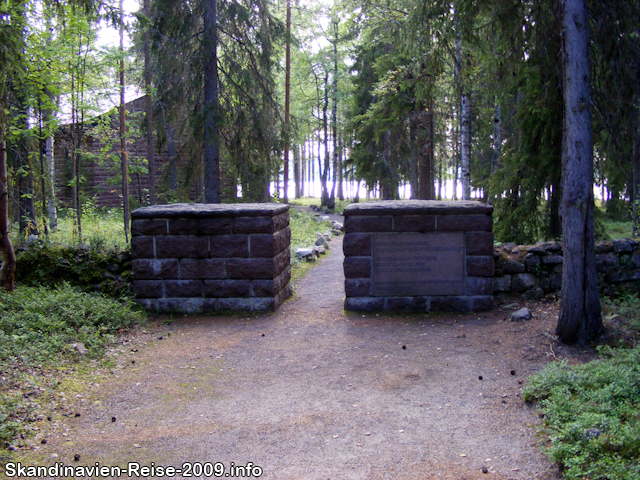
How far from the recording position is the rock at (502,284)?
8211 mm

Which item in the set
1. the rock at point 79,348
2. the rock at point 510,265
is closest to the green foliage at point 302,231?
the rock at point 510,265

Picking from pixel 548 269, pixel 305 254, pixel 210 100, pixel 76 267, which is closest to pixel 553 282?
pixel 548 269

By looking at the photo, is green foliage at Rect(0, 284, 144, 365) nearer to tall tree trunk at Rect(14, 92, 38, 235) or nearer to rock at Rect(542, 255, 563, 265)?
tall tree trunk at Rect(14, 92, 38, 235)

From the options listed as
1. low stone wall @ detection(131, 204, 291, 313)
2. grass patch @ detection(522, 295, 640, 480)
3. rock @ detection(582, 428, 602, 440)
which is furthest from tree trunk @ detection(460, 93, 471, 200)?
rock @ detection(582, 428, 602, 440)

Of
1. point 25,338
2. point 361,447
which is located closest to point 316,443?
point 361,447

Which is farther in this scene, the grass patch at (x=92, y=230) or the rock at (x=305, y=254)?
the rock at (x=305, y=254)

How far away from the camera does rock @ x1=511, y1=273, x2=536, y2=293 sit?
8.18 meters

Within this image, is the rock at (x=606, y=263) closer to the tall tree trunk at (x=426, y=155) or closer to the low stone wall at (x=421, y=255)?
the low stone wall at (x=421, y=255)

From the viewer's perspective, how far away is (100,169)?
23.8 meters

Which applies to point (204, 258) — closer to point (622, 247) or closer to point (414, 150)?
point (622, 247)

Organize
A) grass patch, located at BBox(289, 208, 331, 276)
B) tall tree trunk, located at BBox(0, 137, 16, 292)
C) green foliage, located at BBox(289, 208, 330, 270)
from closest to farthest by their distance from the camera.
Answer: tall tree trunk, located at BBox(0, 137, 16, 292) < grass patch, located at BBox(289, 208, 331, 276) < green foliage, located at BBox(289, 208, 330, 270)

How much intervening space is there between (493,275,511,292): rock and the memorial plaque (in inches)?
25.4

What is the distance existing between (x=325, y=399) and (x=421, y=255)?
11.8 ft

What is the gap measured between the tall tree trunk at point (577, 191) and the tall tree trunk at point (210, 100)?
9.46 m
